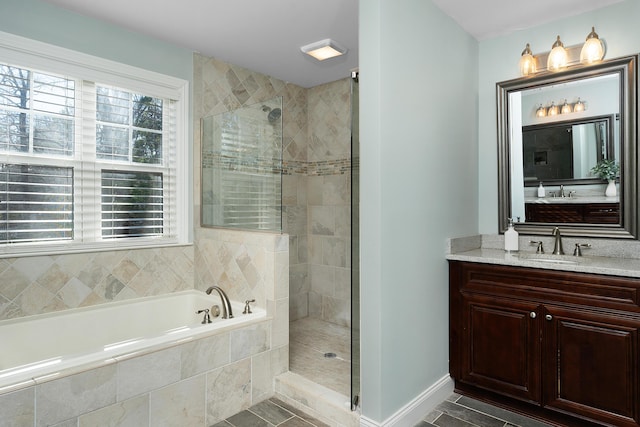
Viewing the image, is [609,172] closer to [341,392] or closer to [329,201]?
[341,392]

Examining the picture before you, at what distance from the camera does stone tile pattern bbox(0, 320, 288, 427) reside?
5.47ft

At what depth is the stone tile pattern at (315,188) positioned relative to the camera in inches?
148

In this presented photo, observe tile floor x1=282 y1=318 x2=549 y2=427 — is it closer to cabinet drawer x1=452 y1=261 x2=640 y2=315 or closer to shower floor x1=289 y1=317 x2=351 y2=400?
shower floor x1=289 y1=317 x2=351 y2=400

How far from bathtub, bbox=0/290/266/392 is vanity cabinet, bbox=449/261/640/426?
4.51 ft

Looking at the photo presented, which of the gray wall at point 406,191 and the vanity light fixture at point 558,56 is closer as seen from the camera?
the gray wall at point 406,191

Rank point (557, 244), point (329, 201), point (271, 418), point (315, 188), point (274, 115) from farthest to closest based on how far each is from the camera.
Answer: point (315, 188), point (329, 201), point (274, 115), point (557, 244), point (271, 418)

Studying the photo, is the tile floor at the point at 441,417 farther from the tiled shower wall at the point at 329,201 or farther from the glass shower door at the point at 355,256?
the tiled shower wall at the point at 329,201

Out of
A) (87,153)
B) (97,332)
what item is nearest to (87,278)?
(97,332)

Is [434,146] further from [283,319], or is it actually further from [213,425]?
[213,425]

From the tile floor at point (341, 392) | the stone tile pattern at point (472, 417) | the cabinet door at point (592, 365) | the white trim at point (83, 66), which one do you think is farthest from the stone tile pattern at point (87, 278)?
the cabinet door at point (592, 365)

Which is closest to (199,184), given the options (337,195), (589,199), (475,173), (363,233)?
(337,195)

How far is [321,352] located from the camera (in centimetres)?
307

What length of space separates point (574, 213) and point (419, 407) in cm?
160

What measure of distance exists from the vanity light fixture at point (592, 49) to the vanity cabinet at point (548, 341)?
4.32 feet
